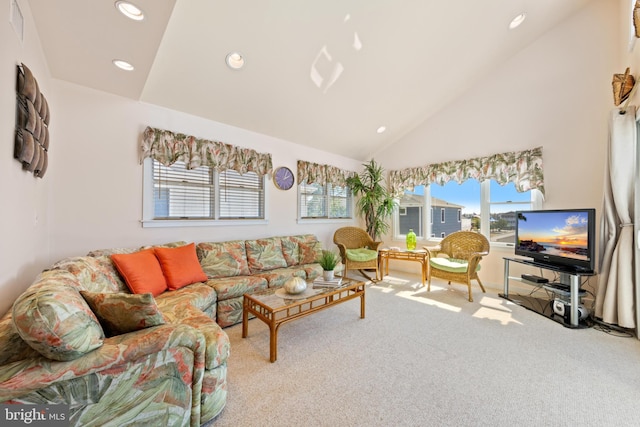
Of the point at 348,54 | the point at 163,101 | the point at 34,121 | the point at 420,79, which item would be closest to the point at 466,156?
the point at 420,79

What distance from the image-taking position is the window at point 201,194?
2.96 meters

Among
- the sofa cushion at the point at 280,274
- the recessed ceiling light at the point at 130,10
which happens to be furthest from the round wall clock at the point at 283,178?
the recessed ceiling light at the point at 130,10

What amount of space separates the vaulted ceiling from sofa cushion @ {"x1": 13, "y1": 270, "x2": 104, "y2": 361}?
1736 mm

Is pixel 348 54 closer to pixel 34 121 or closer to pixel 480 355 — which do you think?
pixel 34 121

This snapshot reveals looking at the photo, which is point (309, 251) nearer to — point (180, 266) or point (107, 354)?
point (180, 266)

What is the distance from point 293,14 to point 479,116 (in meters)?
3.50

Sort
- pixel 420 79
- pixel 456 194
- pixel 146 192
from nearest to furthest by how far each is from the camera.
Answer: pixel 146 192, pixel 420 79, pixel 456 194

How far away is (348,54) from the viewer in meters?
3.06

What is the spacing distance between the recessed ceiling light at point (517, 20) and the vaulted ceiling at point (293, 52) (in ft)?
0.20

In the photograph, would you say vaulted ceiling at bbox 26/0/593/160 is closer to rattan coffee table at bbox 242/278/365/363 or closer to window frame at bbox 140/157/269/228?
window frame at bbox 140/157/269/228

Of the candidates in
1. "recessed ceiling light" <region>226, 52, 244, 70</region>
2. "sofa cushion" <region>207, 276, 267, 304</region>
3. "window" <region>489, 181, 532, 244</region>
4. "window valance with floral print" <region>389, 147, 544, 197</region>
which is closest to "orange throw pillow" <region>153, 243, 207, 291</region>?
"sofa cushion" <region>207, 276, 267, 304</region>

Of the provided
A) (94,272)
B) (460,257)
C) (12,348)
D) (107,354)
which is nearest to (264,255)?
(94,272)

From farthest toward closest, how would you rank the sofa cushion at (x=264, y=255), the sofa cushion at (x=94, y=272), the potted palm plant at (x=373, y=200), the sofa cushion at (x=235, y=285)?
the potted palm plant at (x=373, y=200) → the sofa cushion at (x=264, y=255) → the sofa cushion at (x=235, y=285) → the sofa cushion at (x=94, y=272)

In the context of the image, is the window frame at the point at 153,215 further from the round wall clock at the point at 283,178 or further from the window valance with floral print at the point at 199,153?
the round wall clock at the point at 283,178
